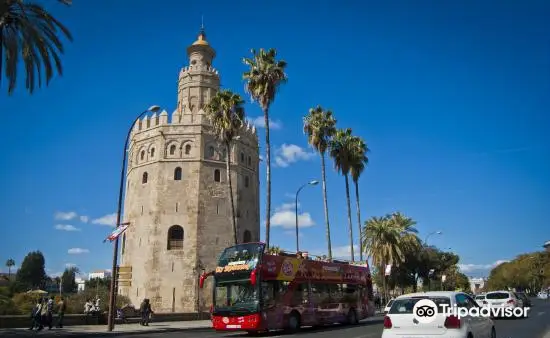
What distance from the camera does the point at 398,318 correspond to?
9.77 metres

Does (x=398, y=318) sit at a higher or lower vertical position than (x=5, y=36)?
lower

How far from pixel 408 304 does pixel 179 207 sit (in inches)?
1379

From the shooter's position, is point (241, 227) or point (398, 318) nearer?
point (398, 318)

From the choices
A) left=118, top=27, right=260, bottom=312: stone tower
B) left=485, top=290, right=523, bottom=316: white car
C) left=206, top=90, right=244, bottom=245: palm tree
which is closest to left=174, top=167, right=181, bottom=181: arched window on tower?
left=118, top=27, right=260, bottom=312: stone tower

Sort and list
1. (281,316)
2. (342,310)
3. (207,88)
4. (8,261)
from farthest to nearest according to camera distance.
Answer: (8,261) < (207,88) < (342,310) < (281,316)

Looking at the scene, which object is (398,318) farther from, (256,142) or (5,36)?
(256,142)

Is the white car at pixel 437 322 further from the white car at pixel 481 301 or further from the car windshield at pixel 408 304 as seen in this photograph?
the white car at pixel 481 301

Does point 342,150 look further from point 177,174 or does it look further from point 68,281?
point 68,281

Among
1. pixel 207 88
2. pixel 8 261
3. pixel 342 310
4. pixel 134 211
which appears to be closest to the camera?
pixel 342 310

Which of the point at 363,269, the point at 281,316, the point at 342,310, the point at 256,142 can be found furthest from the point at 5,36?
the point at 256,142

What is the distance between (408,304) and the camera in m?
9.97

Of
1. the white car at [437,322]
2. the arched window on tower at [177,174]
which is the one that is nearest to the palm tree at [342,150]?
the arched window on tower at [177,174]

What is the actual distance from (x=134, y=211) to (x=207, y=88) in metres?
14.8

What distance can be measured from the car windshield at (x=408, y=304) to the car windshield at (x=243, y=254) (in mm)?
9612
